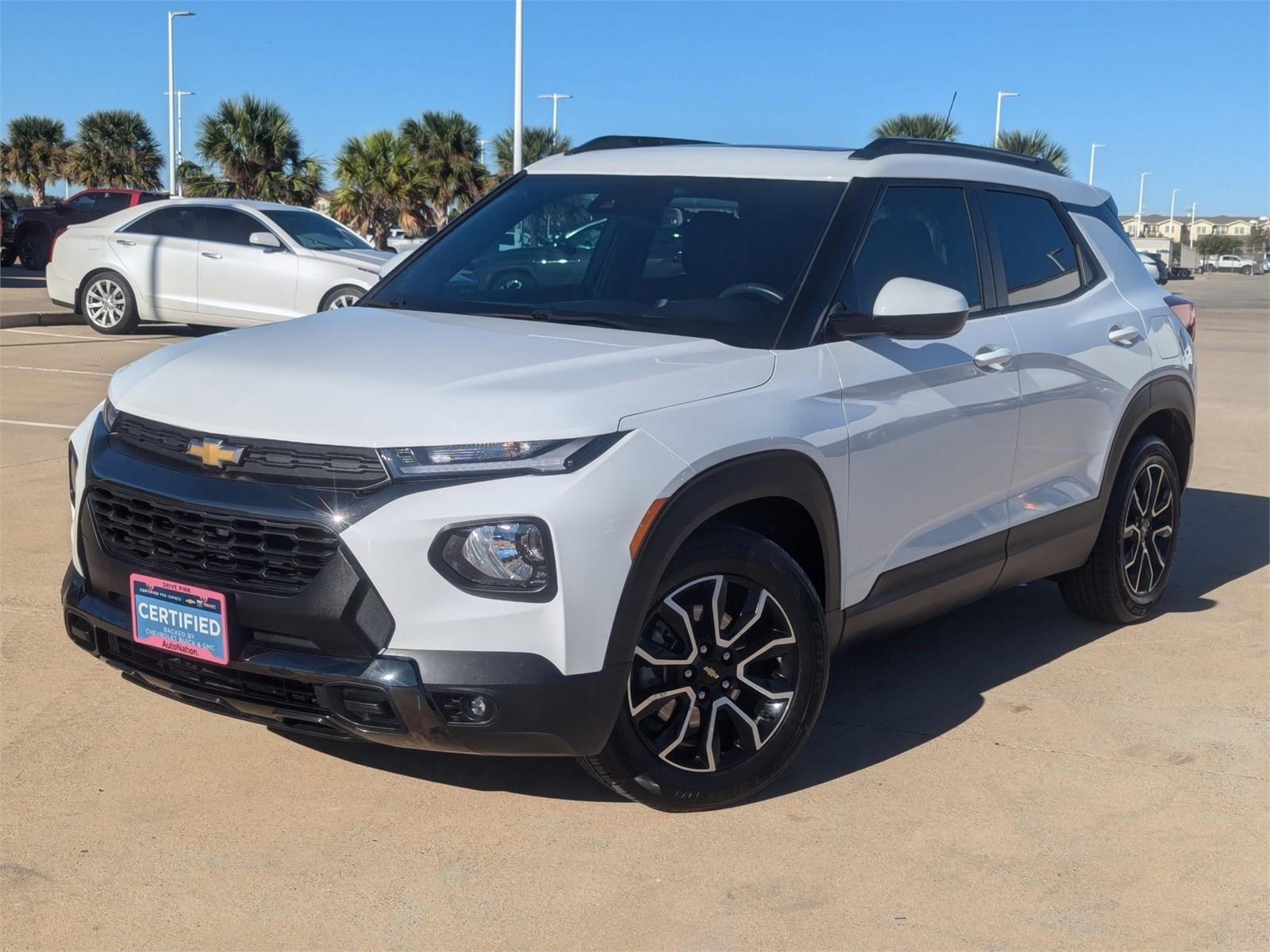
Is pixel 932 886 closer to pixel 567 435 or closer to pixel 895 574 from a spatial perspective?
pixel 895 574

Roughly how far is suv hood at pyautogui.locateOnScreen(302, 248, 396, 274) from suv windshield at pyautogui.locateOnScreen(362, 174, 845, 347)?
10454 mm

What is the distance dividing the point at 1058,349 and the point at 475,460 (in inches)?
104

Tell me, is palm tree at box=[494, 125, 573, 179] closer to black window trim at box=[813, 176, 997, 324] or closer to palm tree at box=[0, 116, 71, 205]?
palm tree at box=[0, 116, 71, 205]

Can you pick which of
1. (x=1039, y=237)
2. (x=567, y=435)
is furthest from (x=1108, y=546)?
(x=567, y=435)

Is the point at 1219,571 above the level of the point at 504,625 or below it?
below

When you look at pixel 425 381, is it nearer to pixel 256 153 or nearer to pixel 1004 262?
pixel 1004 262

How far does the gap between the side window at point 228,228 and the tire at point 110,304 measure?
1.24 metres

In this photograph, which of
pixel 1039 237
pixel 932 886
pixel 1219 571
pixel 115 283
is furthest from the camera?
pixel 115 283

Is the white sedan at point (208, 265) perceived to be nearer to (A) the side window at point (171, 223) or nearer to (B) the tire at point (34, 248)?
(A) the side window at point (171, 223)

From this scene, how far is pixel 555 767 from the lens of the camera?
13.7 feet

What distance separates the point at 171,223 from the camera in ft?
52.6

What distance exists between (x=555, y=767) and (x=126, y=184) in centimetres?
6579

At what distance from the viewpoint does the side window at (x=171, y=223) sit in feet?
52.4

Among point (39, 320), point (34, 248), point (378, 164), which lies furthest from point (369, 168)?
point (39, 320)
